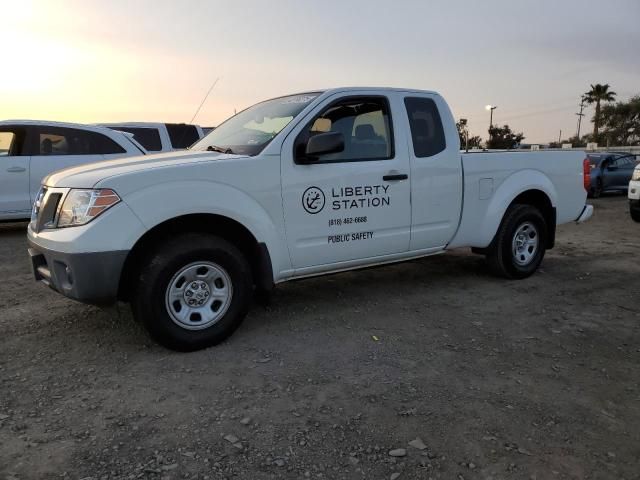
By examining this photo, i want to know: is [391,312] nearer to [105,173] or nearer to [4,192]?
[105,173]

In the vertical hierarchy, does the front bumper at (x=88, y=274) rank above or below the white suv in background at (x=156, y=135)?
below

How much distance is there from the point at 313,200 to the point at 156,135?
288 inches

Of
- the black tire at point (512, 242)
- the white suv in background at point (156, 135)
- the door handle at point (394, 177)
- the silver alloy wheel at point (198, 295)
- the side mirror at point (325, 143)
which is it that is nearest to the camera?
the silver alloy wheel at point (198, 295)

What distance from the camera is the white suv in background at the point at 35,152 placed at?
8.03 metres

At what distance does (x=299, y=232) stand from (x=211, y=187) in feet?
2.63

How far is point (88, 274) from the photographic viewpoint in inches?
133

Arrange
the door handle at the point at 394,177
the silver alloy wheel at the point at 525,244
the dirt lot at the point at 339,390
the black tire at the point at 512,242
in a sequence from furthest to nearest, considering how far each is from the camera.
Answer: the silver alloy wheel at the point at 525,244
the black tire at the point at 512,242
the door handle at the point at 394,177
the dirt lot at the point at 339,390

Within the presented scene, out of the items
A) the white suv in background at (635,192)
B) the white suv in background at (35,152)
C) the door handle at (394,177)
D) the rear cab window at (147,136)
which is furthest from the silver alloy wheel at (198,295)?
the white suv in background at (635,192)

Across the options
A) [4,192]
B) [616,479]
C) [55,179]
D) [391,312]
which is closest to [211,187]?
[55,179]

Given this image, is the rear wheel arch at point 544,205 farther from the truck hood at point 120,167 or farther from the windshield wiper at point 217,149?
the truck hood at point 120,167

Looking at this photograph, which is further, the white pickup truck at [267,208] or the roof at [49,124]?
the roof at [49,124]

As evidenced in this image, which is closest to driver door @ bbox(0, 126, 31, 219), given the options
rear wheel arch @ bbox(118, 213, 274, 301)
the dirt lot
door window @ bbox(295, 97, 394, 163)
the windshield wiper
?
the dirt lot

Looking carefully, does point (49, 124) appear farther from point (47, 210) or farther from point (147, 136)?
point (47, 210)

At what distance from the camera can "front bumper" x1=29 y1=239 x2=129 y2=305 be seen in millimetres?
3375
